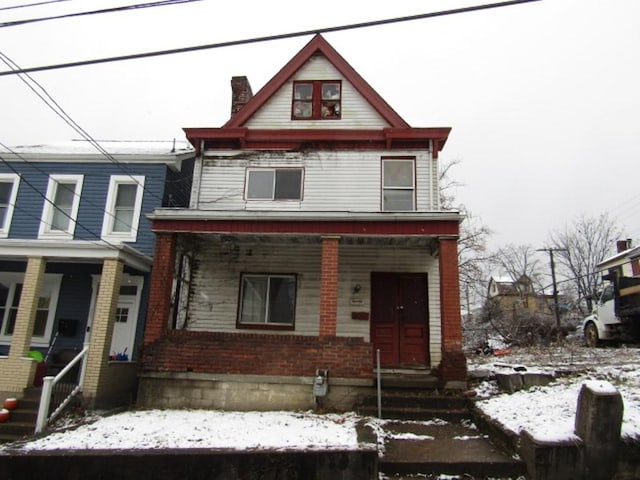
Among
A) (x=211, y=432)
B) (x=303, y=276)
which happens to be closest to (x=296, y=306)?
(x=303, y=276)

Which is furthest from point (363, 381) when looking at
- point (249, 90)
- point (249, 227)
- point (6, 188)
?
point (6, 188)

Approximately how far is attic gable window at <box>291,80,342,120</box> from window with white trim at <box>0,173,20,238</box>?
8215 mm

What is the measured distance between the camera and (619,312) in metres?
14.6

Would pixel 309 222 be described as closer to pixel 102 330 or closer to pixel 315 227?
pixel 315 227

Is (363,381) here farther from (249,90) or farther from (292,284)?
(249,90)

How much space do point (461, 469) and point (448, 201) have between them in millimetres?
20114

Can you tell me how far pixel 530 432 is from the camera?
552 cm

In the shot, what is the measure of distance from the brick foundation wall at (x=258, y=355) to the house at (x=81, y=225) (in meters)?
1.90

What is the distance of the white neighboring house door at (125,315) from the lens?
436 inches

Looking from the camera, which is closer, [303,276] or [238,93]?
[303,276]

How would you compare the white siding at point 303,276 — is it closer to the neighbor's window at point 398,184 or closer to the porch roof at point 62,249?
the neighbor's window at point 398,184

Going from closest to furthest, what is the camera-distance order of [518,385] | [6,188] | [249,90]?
[518,385] → [6,188] → [249,90]

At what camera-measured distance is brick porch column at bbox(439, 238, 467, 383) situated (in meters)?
8.27

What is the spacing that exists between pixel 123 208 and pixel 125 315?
9.77 ft
